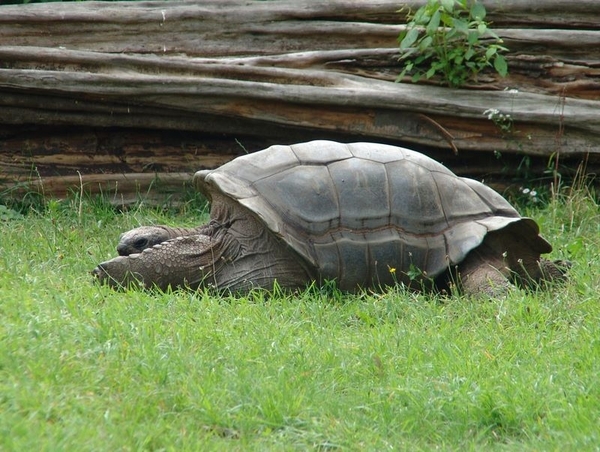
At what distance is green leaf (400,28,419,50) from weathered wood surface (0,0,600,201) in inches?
11.0

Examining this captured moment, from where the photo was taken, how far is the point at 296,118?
7438 millimetres

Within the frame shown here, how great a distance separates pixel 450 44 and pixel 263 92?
1.56 metres

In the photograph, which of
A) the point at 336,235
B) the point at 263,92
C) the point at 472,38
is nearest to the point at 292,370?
the point at 336,235

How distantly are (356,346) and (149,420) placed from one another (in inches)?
52.3

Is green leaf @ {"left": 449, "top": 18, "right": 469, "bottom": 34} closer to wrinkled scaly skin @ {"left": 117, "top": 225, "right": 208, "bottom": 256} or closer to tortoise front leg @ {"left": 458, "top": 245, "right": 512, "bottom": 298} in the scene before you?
tortoise front leg @ {"left": 458, "top": 245, "right": 512, "bottom": 298}

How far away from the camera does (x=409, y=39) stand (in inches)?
292

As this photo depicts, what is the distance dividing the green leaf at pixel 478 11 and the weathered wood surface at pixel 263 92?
32 cm

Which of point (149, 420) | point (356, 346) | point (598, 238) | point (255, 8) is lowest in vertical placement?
point (598, 238)

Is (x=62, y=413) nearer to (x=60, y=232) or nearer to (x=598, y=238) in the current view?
(x=60, y=232)

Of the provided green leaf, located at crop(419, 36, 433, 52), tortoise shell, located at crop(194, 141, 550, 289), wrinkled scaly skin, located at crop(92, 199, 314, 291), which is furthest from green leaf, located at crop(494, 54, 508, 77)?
wrinkled scaly skin, located at crop(92, 199, 314, 291)

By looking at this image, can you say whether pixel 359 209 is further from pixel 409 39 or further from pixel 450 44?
pixel 450 44

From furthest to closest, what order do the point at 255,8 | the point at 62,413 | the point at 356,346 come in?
the point at 255,8, the point at 356,346, the point at 62,413

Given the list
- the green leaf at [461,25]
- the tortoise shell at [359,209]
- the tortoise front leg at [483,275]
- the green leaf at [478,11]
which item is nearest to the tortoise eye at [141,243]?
the tortoise shell at [359,209]

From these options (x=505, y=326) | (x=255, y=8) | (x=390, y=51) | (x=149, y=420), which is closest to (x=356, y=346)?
(x=505, y=326)
